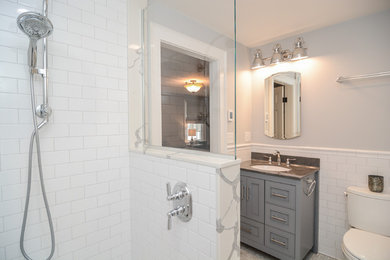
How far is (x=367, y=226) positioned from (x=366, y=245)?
0.30m

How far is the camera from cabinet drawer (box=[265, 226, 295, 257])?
1.86 m

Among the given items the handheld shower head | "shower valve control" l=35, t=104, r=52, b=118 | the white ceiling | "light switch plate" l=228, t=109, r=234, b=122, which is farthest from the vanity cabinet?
the handheld shower head

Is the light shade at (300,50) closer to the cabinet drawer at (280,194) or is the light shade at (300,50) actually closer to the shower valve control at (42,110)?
the cabinet drawer at (280,194)

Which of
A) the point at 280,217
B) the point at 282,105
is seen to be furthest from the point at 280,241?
the point at 282,105

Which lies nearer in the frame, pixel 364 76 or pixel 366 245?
pixel 366 245

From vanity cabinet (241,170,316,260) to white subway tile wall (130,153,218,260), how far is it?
1.18 meters

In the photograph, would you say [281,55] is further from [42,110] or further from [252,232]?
[42,110]

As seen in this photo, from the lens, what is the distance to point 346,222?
6.50 feet

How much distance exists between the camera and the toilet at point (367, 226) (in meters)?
1.42

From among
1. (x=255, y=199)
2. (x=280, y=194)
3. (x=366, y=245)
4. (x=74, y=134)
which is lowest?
(x=366, y=245)

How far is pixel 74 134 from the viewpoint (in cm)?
128

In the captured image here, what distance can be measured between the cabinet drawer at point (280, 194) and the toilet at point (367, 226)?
18.3 inches

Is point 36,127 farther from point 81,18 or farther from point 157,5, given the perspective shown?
point 157,5

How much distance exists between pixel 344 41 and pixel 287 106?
82cm
